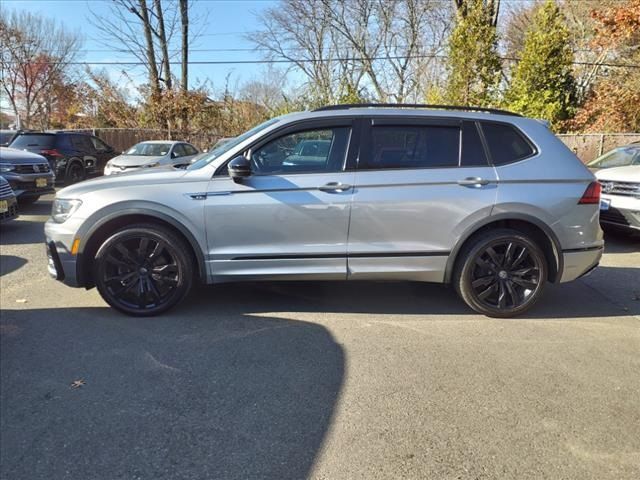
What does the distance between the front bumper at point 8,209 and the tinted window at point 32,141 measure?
20.3 feet

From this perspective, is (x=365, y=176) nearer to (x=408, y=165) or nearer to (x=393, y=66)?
(x=408, y=165)

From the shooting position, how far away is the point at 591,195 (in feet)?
13.3

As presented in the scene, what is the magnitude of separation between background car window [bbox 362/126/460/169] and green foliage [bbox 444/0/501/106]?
11.5 metres

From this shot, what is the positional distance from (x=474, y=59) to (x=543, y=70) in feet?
13.1

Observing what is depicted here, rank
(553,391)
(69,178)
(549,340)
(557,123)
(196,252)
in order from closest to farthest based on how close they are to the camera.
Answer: (553,391) → (549,340) → (196,252) → (69,178) → (557,123)

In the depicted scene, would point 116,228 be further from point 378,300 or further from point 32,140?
point 32,140

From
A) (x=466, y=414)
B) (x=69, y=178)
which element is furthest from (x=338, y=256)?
(x=69, y=178)

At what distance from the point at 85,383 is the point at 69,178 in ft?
40.0

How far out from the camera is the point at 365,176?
3.93 m

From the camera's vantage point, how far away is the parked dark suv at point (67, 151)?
12.7 meters

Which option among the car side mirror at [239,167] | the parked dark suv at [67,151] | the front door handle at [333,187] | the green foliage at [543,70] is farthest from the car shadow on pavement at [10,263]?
the green foliage at [543,70]

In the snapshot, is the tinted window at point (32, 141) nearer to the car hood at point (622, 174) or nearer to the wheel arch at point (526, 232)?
the wheel arch at point (526, 232)

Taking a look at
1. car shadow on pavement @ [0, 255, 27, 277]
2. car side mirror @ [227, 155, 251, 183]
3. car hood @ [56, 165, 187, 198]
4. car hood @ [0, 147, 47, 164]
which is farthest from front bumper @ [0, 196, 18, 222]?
car side mirror @ [227, 155, 251, 183]

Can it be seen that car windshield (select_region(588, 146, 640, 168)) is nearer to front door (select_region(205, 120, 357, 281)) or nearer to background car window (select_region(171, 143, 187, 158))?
front door (select_region(205, 120, 357, 281))
